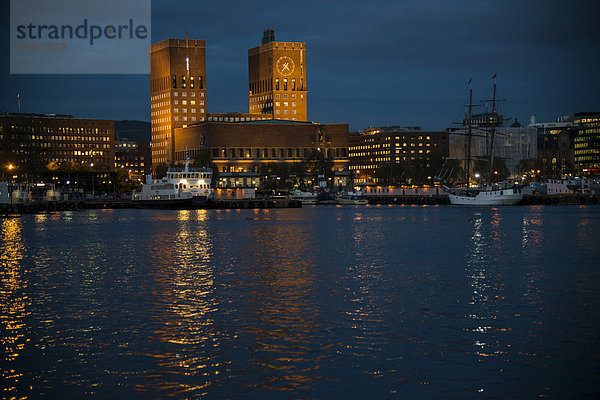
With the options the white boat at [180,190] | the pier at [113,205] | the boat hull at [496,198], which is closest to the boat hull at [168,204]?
the white boat at [180,190]

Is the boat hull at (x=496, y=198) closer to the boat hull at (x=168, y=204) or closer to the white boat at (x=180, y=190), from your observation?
the white boat at (x=180, y=190)

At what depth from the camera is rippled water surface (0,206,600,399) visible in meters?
23.6

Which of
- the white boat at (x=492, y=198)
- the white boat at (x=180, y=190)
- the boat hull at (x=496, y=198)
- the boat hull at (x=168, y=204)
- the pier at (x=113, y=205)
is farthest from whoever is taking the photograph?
the white boat at (x=492, y=198)

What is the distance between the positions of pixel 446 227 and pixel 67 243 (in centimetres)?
4809

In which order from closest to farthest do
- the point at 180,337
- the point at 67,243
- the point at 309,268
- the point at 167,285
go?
1. the point at 180,337
2. the point at 167,285
3. the point at 309,268
4. the point at 67,243

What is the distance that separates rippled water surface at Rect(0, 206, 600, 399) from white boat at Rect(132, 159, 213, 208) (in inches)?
4090

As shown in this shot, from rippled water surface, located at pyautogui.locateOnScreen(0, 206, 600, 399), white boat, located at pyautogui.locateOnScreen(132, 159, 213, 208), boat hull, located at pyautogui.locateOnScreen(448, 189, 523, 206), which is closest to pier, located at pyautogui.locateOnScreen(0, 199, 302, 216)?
white boat, located at pyautogui.locateOnScreen(132, 159, 213, 208)

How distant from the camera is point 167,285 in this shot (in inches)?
1743

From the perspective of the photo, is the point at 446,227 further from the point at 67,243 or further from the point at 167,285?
the point at 167,285

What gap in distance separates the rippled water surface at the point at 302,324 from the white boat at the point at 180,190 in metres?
104

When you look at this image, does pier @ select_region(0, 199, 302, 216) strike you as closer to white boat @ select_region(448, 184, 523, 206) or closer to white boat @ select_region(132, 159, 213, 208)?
white boat @ select_region(132, 159, 213, 208)

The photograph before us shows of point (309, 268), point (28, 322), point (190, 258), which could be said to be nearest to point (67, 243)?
point (190, 258)

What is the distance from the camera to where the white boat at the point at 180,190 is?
169m

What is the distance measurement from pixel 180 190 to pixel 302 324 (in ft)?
465
